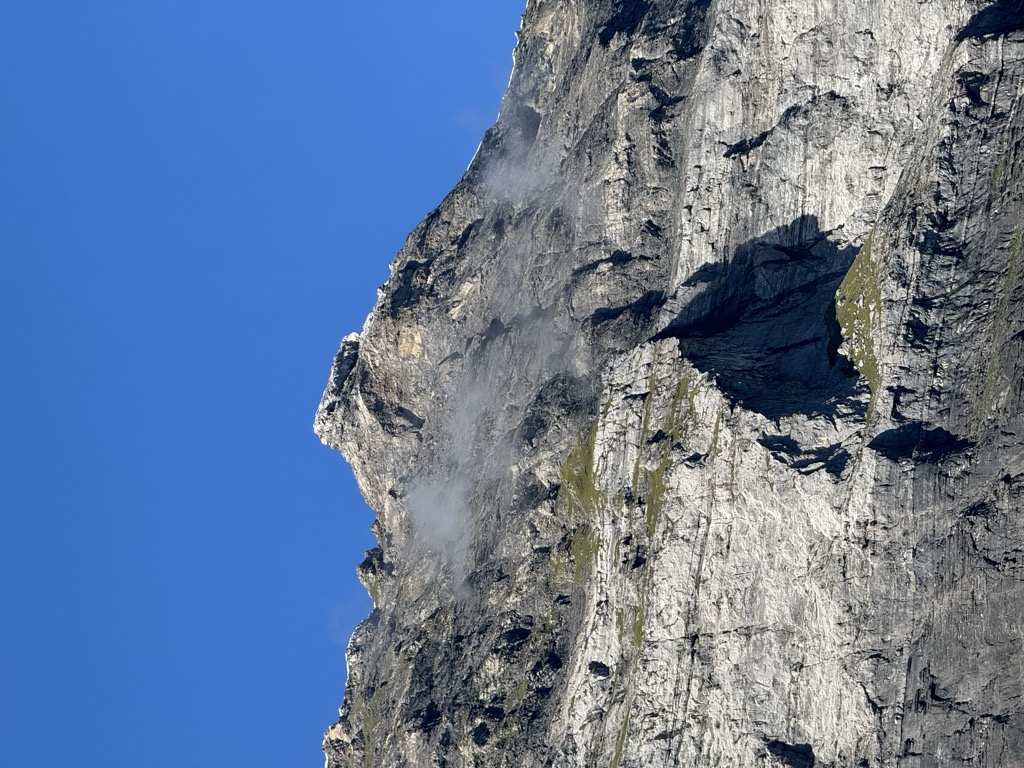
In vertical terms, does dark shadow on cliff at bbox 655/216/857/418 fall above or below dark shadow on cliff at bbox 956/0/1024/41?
below

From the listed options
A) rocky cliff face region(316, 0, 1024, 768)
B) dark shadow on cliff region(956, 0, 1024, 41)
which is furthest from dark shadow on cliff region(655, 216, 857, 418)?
dark shadow on cliff region(956, 0, 1024, 41)

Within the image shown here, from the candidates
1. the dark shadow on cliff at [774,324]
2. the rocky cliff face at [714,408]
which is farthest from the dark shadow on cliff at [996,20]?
the dark shadow on cliff at [774,324]

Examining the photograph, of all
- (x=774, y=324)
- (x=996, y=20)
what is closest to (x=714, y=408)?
(x=774, y=324)

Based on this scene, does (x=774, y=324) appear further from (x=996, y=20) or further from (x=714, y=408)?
(x=996, y=20)

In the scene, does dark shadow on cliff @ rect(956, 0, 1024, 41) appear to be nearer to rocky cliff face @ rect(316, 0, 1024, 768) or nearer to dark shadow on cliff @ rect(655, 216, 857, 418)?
rocky cliff face @ rect(316, 0, 1024, 768)

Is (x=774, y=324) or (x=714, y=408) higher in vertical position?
(x=774, y=324)

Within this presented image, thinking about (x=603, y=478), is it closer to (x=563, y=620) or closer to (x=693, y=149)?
(x=563, y=620)

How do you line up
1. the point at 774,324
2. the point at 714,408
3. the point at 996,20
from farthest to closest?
1. the point at 774,324
2. the point at 714,408
3. the point at 996,20

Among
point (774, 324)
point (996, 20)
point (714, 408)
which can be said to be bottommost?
point (714, 408)
